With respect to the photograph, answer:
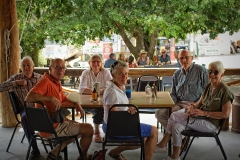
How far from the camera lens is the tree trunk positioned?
6258 mm

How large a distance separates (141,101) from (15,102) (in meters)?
1.46

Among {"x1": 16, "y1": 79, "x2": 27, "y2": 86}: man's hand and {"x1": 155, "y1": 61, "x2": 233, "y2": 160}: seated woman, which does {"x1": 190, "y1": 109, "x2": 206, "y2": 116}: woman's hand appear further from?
{"x1": 16, "y1": 79, "x2": 27, "y2": 86}: man's hand

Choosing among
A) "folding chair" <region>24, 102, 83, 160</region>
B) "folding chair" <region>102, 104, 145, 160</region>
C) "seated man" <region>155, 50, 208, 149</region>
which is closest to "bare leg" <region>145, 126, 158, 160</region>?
"folding chair" <region>102, 104, 145, 160</region>

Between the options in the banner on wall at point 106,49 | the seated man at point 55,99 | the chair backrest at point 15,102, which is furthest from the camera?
the banner on wall at point 106,49

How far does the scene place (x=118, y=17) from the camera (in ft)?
34.1

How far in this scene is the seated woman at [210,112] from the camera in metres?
4.19

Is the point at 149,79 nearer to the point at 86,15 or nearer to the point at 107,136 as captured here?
the point at 107,136

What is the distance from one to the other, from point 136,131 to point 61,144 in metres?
0.74

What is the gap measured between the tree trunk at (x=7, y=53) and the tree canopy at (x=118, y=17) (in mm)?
4182

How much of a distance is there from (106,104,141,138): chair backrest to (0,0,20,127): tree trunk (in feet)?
10.0

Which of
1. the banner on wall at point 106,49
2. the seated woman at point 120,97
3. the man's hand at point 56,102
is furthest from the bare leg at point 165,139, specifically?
the banner on wall at point 106,49

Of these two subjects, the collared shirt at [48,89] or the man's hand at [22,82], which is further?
the man's hand at [22,82]

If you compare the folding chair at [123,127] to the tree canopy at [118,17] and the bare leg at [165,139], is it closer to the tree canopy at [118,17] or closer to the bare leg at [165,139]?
the bare leg at [165,139]


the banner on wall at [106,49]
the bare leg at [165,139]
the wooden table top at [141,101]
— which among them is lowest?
the bare leg at [165,139]
